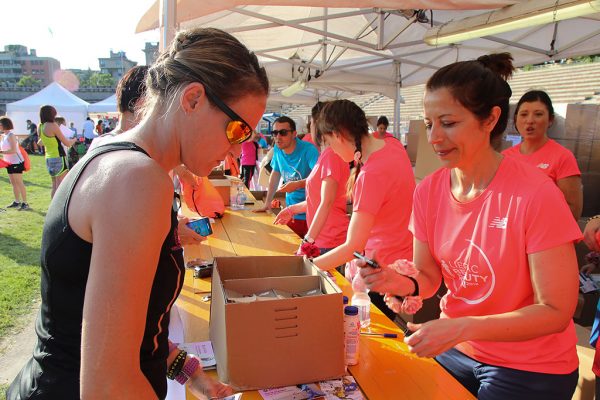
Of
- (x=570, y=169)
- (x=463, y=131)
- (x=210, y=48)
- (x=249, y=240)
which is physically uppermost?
(x=210, y=48)

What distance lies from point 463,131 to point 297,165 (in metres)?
3.05

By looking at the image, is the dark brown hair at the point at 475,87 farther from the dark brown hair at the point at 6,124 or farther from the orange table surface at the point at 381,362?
the dark brown hair at the point at 6,124

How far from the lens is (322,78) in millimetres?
8750

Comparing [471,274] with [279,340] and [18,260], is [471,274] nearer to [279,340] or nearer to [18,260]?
[279,340]

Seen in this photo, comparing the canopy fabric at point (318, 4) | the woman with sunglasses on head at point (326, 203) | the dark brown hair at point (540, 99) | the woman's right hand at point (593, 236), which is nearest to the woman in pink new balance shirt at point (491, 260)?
the woman's right hand at point (593, 236)

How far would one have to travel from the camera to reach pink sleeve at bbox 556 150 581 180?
337cm

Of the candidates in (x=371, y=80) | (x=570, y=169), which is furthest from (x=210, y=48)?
(x=371, y=80)

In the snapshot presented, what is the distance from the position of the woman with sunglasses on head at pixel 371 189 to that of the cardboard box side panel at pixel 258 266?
1.50ft

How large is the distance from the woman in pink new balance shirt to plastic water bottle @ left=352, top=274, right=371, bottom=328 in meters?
0.25

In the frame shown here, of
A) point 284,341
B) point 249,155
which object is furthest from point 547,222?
point 249,155

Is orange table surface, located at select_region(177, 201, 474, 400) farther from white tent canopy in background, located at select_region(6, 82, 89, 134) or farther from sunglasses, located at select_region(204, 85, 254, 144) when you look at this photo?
white tent canopy in background, located at select_region(6, 82, 89, 134)

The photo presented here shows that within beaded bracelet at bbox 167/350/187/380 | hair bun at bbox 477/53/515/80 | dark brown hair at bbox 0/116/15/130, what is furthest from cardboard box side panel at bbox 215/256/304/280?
dark brown hair at bbox 0/116/15/130

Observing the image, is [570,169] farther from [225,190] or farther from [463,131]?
[225,190]

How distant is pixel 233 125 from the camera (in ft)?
3.18
